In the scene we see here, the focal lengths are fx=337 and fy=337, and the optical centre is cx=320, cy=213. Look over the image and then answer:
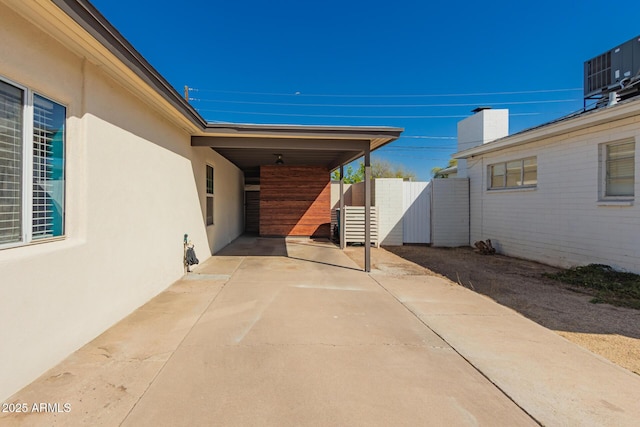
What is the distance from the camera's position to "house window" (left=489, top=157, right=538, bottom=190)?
8.57 m

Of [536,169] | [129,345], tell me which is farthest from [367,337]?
[536,169]

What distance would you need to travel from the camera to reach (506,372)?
110 inches

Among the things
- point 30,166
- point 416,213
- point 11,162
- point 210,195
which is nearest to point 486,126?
point 416,213

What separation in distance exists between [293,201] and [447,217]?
5.74m

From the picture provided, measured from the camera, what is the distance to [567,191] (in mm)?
7367

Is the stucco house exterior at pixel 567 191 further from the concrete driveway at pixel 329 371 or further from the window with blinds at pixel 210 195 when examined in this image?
the window with blinds at pixel 210 195

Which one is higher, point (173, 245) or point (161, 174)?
point (161, 174)

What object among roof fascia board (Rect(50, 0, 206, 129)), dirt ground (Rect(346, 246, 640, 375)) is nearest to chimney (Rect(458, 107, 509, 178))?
dirt ground (Rect(346, 246, 640, 375))

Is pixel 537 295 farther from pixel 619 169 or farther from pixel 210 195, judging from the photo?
pixel 210 195

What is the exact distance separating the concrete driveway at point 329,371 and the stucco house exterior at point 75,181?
0.32 meters

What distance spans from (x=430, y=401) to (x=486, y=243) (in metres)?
8.40

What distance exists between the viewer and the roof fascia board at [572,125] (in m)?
5.94

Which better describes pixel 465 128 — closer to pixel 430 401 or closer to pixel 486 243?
pixel 486 243

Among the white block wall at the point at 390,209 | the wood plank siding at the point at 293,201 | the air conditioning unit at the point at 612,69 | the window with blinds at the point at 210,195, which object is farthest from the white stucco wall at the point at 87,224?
the air conditioning unit at the point at 612,69
